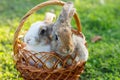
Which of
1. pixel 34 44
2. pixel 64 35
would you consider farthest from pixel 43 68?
pixel 64 35

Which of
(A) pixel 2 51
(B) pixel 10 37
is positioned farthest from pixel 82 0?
(A) pixel 2 51

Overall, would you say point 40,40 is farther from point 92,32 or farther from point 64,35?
point 92,32

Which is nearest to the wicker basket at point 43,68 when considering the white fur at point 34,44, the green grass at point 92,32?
the white fur at point 34,44

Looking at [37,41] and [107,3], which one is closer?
[37,41]

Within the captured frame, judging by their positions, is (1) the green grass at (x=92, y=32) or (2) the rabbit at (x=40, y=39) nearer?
(2) the rabbit at (x=40, y=39)

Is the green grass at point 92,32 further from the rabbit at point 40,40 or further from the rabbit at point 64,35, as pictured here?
the rabbit at point 64,35

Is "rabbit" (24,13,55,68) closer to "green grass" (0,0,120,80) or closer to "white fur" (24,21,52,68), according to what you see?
"white fur" (24,21,52,68)

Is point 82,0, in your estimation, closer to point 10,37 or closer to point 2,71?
point 10,37

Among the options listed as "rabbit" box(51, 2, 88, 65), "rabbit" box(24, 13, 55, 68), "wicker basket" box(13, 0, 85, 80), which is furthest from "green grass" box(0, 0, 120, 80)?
"rabbit" box(51, 2, 88, 65)
